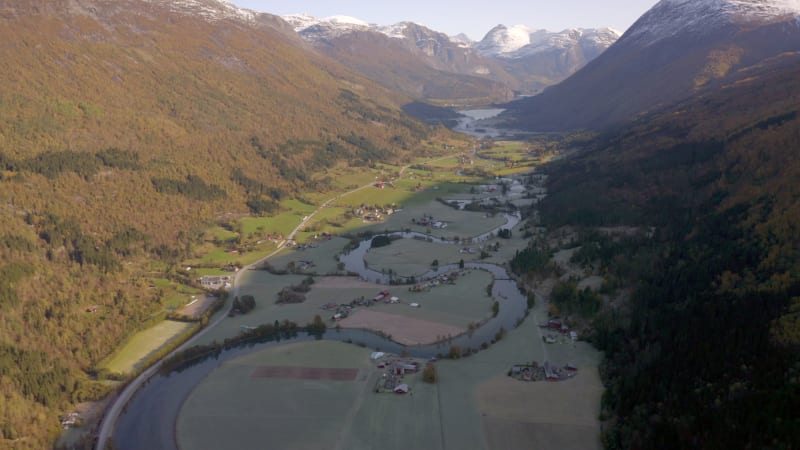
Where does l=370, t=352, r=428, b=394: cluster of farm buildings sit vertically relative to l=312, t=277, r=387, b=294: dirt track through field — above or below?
below

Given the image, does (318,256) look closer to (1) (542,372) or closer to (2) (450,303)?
(2) (450,303)

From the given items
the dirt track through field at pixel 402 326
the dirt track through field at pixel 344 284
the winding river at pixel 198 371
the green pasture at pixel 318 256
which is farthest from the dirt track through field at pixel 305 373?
the green pasture at pixel 318 256

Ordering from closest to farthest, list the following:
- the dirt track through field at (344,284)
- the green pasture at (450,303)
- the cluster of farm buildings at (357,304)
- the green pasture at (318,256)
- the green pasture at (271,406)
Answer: the green pasture at (271,406), the green pasture at (450,303), the cluster of farm buildings at (357,304), the dirt track through field at (344,284), the green pasture at (318,256)

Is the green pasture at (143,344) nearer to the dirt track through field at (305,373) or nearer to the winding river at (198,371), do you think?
the winding river at (198,371)

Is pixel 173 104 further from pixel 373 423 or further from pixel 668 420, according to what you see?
pixel 668 420

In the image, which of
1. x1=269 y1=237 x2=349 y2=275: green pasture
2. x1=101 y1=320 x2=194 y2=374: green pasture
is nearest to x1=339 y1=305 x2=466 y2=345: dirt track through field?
x1=269 y1=237 x2=349 y2=275: green pasture

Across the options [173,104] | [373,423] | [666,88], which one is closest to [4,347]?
[373,423]

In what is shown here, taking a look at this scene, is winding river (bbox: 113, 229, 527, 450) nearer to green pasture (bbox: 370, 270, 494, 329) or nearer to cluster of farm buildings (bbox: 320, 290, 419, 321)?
green pasture (bbox: 370, 270, 494, 329)
